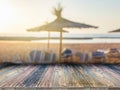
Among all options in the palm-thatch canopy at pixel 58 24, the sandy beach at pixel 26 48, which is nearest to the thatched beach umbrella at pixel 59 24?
the palm-thatch canopy at pixel 58 24

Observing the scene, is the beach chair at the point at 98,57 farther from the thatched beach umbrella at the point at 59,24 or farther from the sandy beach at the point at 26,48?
the thatched beach umbrella at the point at 59,24

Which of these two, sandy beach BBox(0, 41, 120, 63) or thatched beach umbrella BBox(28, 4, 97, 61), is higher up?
thatched beach umbrella BBox(28, 4, 97, 61)

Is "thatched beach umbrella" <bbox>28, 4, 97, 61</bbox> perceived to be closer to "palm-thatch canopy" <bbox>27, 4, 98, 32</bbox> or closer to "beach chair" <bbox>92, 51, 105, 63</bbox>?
"palm-thatch canopy" <bbox>27, 4, 98, 32</bbox>

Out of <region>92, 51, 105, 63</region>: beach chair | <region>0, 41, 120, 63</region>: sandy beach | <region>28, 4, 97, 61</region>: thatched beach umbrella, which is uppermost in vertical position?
<region>28, 4, 97, 61</region>: thatched beach umbrella

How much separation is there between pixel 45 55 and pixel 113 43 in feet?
6.00

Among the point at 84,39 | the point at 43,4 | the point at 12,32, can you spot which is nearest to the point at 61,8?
the point at 43,4

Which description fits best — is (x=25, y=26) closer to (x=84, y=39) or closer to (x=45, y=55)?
(x=45, y=55)

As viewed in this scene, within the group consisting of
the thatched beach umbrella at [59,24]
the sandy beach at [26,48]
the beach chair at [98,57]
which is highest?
the thatched beach umbrella at [59,24]

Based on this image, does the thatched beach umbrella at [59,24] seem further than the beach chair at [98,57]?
No

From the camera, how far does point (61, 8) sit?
18.3 feet

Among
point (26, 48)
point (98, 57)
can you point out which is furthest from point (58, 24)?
point (98, 57)

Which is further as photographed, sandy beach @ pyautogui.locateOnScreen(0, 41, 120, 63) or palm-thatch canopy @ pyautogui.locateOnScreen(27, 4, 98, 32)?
sandy beach @ pyautogui.locateOnScreen(0, 41, 120, 63)

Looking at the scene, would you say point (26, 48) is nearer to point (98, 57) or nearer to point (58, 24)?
point (58, 24)

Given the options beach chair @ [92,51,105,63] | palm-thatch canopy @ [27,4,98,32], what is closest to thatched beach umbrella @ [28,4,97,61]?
palm-thatch canopy @ [27,4,98,32]
